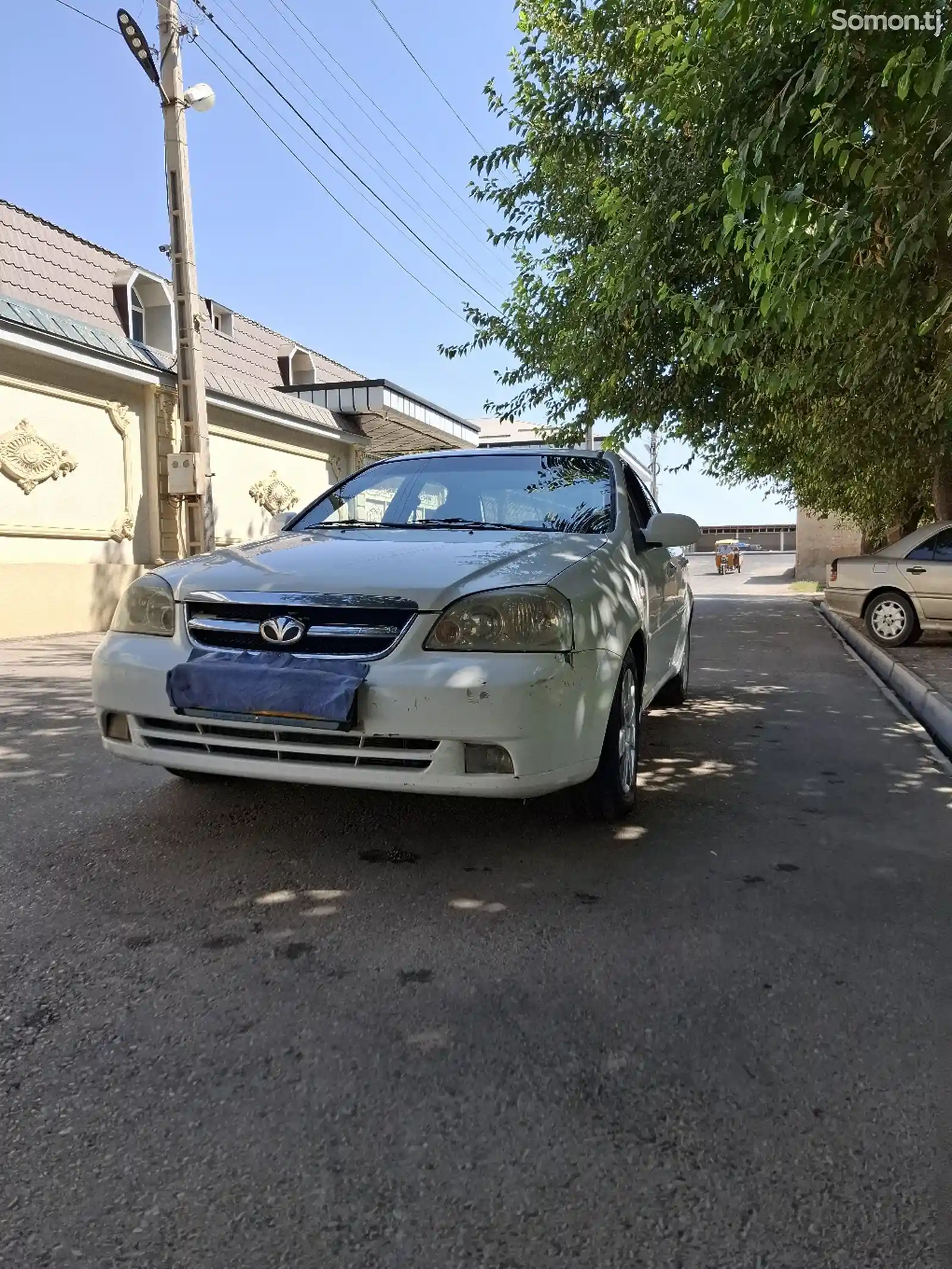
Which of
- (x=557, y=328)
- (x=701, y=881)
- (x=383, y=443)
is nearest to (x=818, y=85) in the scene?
(x=701, y=881)

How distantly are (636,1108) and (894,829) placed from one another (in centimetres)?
249

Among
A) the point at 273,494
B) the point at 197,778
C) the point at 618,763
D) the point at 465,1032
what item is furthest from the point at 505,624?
the point at 273,494

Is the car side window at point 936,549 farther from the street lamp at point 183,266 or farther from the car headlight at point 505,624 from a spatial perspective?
the car headlight at point 505,624

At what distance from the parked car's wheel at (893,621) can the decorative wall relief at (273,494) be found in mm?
10836

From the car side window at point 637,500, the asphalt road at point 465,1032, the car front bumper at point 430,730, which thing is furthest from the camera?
the car side window at point 637,500

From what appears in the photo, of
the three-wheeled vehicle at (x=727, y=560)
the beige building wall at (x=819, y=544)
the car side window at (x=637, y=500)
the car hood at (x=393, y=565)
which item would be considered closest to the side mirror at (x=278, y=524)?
the car hood at (x=393, y=565)

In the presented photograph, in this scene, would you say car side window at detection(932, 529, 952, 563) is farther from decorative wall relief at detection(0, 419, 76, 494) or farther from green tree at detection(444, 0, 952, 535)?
decorative wall relief at detection(0, 419, 76, 494)

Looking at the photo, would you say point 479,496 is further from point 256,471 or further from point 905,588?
point 256,471

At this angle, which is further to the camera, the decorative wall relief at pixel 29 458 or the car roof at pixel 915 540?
the decorative wall relief at pixel 29 458

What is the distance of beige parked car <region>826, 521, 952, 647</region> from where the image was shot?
10797mm

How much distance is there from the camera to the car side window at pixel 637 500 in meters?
4.93

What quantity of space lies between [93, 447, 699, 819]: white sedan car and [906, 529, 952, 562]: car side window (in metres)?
8.31

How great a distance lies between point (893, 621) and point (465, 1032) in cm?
1018

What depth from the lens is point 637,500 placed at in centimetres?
530
